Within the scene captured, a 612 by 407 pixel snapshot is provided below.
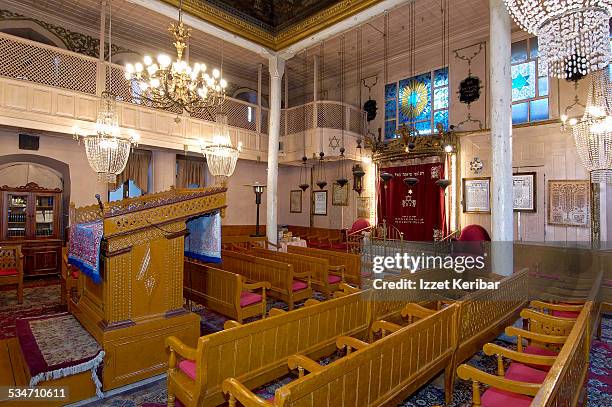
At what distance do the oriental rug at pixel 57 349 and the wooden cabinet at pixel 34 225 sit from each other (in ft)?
15.1

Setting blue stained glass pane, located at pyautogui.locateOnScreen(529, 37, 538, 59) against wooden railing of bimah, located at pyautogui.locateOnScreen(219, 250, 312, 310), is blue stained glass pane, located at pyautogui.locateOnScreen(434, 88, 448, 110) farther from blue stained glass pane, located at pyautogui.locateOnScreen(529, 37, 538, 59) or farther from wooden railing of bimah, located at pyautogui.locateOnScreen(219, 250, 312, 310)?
wooden railing of bimah, located at pyautogui.locateOnScreen(219, 250, 312, 310)

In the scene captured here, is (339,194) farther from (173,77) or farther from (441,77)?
(173,77)

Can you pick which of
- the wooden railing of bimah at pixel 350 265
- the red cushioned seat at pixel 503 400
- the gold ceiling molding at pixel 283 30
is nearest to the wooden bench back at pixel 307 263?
the wooden railing of bimah at pixel 350 265

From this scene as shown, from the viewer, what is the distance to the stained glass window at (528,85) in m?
7.72

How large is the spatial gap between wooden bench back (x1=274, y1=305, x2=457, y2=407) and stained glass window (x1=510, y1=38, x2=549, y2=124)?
7.04 meters

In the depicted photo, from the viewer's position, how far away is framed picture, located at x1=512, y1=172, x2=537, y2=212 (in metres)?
7.54

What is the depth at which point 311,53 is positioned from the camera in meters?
10.1

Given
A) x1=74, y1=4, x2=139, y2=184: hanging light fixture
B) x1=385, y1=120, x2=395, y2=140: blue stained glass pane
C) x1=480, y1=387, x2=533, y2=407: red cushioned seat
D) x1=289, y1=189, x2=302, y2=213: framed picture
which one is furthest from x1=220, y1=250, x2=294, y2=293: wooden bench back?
x1=385, y1=120, x2=395, y2=140: blue stained glass pane

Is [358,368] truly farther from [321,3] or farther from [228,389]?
[321,3]

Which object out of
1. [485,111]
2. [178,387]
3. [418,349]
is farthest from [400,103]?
[178,387]

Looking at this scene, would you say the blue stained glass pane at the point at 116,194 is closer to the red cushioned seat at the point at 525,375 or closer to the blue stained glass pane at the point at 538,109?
the red cushioned seat at the point at 525,375

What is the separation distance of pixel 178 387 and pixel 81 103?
251 inches

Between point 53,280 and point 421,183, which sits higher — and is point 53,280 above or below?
below

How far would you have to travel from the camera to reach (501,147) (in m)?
4.87
